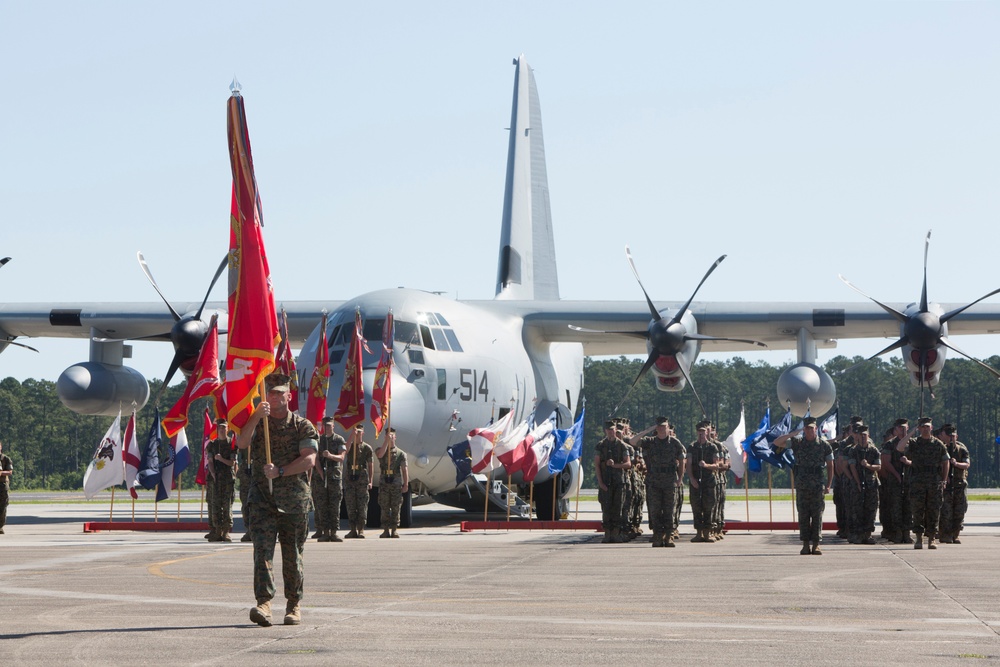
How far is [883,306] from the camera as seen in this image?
24219mm

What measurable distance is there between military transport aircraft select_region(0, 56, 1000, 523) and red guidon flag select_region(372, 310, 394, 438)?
0.69ft

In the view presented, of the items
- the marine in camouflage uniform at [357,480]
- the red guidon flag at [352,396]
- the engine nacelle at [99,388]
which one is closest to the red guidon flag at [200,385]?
the red guidon flag at [352,396]

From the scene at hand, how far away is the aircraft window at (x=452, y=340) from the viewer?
21.5 metres

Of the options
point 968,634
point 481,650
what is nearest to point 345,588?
point 481,650

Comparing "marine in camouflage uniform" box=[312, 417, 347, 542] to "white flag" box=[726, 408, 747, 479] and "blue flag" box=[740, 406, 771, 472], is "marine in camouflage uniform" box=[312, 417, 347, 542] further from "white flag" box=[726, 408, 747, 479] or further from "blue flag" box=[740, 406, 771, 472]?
"white flag" box=[726, 408, 747, 479]

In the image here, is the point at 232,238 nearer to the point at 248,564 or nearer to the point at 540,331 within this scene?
the point at 248,564

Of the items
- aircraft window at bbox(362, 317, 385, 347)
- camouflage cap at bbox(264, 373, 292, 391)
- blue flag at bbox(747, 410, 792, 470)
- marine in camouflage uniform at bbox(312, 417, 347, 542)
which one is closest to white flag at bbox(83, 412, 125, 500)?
aircraft window at bbox(362, 317, 385, 347)

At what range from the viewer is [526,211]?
31078 mm

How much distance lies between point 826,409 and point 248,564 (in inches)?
583

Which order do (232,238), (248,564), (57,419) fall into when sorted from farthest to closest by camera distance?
(57,419)
(248,564)
(232,238)

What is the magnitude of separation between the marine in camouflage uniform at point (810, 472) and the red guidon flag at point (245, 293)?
311 inches

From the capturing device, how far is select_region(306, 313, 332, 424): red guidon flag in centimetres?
1947

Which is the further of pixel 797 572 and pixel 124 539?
pixel 124 539

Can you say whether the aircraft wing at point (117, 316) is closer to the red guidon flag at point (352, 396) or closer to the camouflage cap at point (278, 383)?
the red guidon flag at point (352, 396)
